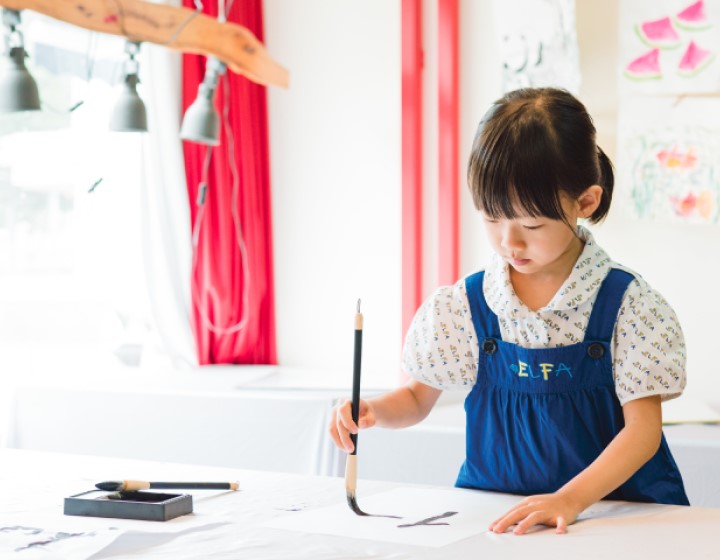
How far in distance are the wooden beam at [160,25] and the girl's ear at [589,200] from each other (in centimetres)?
117

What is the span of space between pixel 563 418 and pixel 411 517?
11.1 inches

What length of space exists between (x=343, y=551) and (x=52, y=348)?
2.36 m

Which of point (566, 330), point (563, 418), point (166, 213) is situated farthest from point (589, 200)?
point (166, 213)

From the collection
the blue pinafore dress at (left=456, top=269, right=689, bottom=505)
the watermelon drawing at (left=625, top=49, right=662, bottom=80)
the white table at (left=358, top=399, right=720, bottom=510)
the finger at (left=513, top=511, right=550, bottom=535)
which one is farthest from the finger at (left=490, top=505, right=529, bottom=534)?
the watermelon drawing at (left=625, top=49, right=662, bottom=80)

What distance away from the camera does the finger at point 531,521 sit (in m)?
1.08

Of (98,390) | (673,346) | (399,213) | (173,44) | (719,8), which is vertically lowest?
(98,390)

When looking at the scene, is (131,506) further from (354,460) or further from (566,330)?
(566,330)

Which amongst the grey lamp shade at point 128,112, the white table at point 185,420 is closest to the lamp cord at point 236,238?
the white table at point 185,420

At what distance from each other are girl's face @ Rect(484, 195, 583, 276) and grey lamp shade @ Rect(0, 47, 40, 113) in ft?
3.56

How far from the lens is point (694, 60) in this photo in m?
2.73

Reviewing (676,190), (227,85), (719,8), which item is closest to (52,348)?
(227,85)

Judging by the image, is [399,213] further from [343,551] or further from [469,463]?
[343,551]

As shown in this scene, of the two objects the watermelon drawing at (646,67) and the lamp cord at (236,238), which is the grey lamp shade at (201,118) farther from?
the watermelon drawing at (646,67)

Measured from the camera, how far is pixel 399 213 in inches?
124
